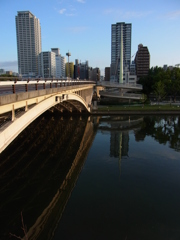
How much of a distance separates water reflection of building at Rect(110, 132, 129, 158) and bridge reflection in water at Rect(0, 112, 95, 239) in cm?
285

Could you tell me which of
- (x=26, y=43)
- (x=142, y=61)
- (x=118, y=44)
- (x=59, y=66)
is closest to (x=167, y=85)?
(x=142, y=61)

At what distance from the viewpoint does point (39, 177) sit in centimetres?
1477

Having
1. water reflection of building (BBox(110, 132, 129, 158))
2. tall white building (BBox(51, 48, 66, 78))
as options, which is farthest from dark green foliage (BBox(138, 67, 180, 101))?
tall white building (BBox(51, 48, 66, 78))

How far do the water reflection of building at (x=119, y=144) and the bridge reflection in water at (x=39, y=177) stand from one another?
2.85 m

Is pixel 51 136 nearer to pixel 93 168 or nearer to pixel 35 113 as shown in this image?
pixel 93 168

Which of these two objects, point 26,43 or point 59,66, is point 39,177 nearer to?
point 26,43

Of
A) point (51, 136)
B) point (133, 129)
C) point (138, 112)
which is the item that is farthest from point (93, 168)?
point (138, 112)

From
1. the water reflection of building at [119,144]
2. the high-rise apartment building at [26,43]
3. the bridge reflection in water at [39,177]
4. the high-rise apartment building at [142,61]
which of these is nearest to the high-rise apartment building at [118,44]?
the high-rise apartment building at [142,61]

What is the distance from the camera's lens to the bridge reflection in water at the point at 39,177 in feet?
32.7

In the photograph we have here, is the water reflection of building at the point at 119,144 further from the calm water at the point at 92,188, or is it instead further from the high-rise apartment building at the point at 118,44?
the high-rise apartment building at the point at 118,44

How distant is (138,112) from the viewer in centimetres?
4388

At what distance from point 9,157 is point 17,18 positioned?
13088 cm

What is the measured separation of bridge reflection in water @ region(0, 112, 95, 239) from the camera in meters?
9.96

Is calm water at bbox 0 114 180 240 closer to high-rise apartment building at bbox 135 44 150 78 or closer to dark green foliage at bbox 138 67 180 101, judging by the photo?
dark green foliage at bbox 138 67 180 101
